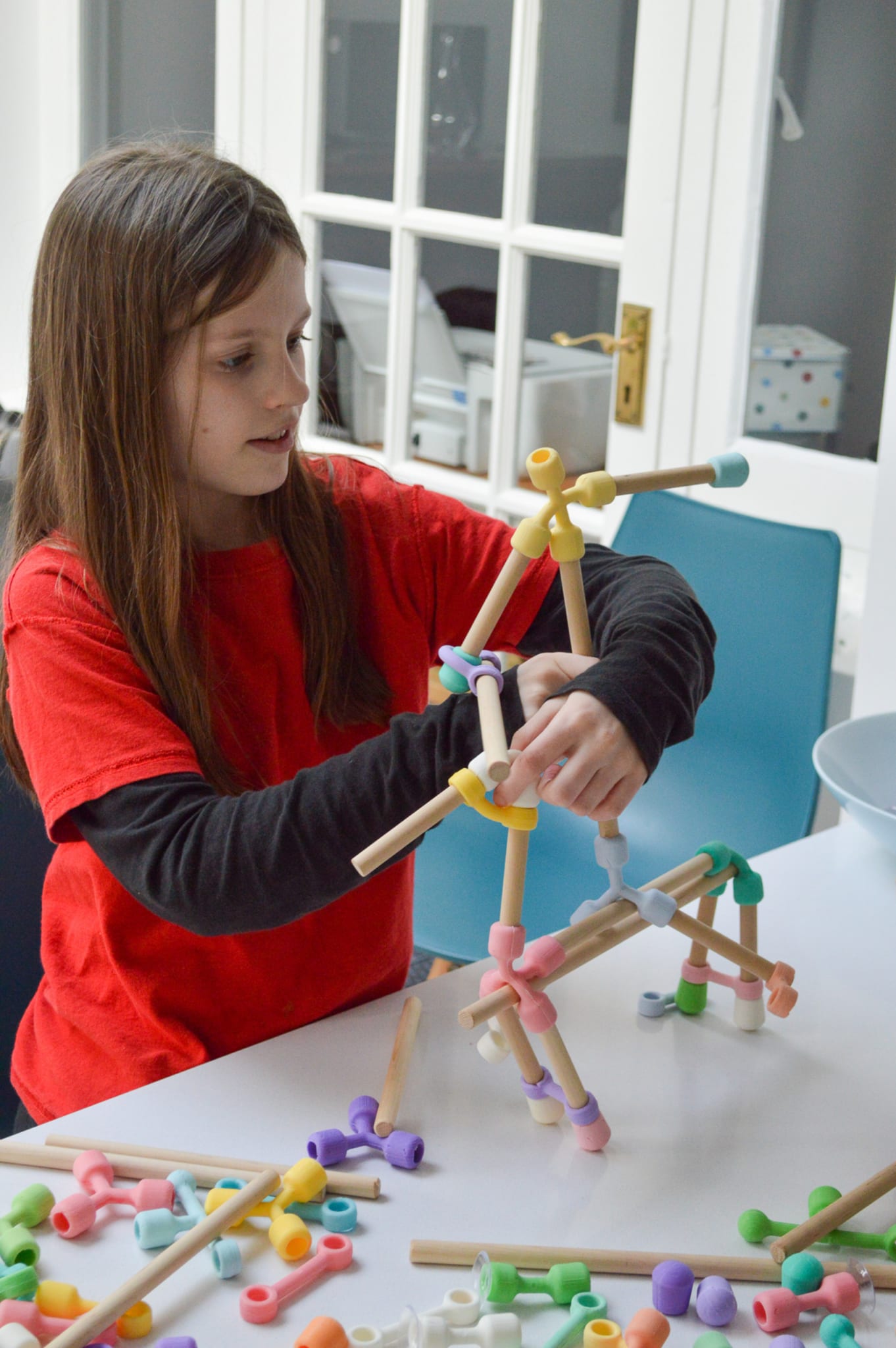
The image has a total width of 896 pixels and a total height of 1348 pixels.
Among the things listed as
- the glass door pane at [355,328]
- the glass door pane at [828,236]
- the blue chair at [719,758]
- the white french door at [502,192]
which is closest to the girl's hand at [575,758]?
the blue chair at [719,758]

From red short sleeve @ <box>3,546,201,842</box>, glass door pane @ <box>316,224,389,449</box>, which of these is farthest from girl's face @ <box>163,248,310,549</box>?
glass door pane @ <box>316,224,389,449</box>

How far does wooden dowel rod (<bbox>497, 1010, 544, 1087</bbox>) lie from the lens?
2.47 ft

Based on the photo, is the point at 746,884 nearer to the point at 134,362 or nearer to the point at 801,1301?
the point at 801,1301

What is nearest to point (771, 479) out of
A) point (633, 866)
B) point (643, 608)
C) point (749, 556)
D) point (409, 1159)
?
point (749, 556)

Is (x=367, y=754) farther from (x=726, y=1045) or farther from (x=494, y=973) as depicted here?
(x=726, y=1045)

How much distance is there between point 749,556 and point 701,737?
20 centimetres

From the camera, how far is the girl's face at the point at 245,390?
0.86m

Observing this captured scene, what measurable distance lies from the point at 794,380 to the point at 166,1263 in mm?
1501

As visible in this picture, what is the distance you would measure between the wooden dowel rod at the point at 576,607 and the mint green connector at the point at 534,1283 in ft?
1.04

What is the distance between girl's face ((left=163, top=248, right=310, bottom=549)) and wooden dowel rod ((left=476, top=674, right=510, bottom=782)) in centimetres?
28

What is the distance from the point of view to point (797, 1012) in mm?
890

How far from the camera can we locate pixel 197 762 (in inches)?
33.6

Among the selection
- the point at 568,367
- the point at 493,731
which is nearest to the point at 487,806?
the point at 493,731

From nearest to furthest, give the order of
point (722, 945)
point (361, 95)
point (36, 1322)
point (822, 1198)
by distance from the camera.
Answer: point (36, 1322) → point (822, 1198) → point (722, 945) → point (361, 95)
